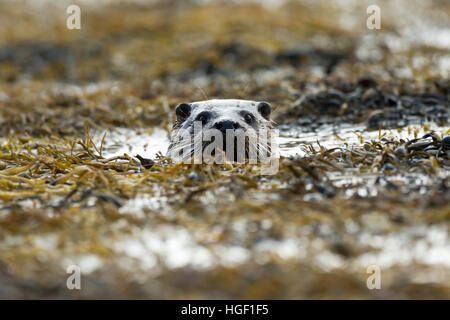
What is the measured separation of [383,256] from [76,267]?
1616 millimetres

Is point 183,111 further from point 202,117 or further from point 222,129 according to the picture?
point 222,129

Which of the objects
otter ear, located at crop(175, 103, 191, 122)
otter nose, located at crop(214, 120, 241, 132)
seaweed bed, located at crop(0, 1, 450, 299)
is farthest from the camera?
otter ear, located at crop(175, 103, 191, 122)

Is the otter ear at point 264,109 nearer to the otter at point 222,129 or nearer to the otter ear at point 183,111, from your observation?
the otter at point 222,129

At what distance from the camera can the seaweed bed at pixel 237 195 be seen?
329cm

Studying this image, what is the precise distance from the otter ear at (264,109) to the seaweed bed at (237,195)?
0.41 metres

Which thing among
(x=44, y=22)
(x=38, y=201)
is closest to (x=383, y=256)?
(x=38, y=201)

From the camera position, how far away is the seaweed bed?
3.29 m

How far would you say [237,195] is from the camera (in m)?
4.39

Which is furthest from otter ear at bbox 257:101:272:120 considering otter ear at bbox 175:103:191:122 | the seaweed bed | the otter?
otter ear at bbox 175:103:191:122

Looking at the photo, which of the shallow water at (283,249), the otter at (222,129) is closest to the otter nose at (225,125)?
the otter at (222,129)

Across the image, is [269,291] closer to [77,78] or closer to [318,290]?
[318,290]

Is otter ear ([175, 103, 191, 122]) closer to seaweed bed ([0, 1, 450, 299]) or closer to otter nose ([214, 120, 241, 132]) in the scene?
seaweed bed ([0, 1, 450, 299])

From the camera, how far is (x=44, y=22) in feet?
56.8

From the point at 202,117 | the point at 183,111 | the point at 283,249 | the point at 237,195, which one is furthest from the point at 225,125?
the point at 283,249
